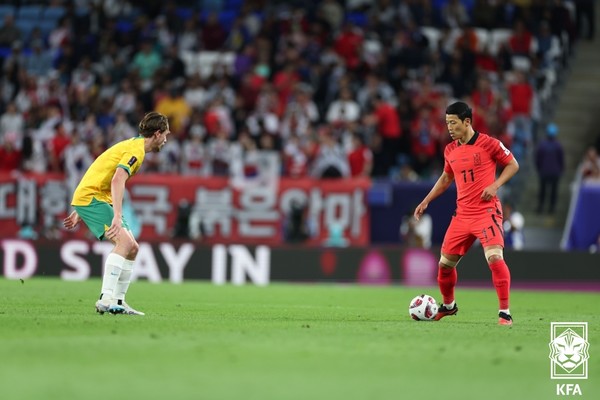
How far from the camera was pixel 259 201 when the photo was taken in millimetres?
25328

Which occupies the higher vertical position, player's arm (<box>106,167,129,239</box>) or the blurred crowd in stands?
the blurred crowd in stands

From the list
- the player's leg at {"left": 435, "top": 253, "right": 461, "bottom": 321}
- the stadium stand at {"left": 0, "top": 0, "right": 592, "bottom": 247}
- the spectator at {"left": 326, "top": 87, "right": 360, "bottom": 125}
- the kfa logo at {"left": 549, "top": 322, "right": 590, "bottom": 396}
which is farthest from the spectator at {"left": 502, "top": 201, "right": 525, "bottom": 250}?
the kfa logo at {"left": 549, "top": 322, "right": 590, "bottom": 396}

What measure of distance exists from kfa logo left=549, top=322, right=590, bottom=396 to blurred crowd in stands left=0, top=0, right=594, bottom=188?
1457 centimetres

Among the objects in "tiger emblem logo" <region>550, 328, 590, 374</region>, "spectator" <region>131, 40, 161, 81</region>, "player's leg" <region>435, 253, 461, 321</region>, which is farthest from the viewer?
"spectator" <region>131, 40, 161, 81</region>

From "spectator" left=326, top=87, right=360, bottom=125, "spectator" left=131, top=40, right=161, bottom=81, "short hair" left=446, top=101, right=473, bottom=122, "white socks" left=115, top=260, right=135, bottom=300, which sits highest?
"spectator" left=131, top=40, right=161, bottom=81

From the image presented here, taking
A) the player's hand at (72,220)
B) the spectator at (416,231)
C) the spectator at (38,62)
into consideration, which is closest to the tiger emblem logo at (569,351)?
the player's hand at (72,220)

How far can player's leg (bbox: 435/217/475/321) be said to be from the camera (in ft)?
43.1

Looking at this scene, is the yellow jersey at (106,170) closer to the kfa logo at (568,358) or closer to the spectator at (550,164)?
the kfa logo at (568,358)

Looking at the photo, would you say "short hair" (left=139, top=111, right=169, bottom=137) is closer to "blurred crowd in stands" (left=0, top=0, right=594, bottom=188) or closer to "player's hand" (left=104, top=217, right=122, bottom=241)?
"player's hand" (left=104, top=217, right=122, bottom=241)

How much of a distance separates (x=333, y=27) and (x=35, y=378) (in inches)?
924

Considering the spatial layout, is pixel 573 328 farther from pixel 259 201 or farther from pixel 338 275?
pixel 259 201

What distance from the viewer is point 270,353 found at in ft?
31.7

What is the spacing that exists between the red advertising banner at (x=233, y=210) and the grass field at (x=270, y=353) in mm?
9323

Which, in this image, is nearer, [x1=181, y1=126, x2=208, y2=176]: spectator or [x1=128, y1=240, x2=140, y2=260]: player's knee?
[x1=128, y1=240, x2=140, y2=260]: player's knee
